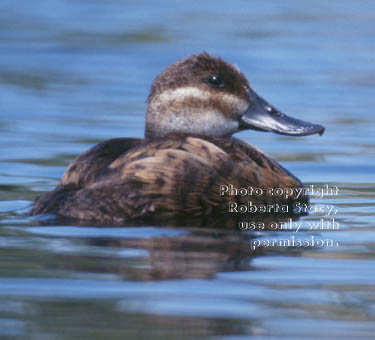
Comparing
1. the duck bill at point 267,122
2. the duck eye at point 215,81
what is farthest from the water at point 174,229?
the duck eye at point 215,81

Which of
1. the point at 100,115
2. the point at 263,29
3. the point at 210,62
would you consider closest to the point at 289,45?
the point at 263,29

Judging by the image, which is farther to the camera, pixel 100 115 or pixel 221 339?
pixel 100 115

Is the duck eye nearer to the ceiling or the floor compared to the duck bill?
nearer to the ceiling

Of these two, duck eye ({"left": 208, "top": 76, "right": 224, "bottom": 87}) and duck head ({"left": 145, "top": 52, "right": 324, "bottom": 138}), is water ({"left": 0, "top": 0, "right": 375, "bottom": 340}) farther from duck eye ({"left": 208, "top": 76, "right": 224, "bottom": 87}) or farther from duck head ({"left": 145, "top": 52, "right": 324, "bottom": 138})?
duck eye ({"left": 208, "top": 76, "right": 224, "bottom": 87})

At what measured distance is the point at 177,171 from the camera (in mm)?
6215

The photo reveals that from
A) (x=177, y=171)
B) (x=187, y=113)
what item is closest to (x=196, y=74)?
(x=187, y=113)

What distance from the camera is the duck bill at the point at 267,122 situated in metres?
7.59

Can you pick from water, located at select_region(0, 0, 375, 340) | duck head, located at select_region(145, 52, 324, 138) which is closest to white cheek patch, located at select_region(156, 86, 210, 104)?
duck head, located at select_region(145, 52, 324, 138)

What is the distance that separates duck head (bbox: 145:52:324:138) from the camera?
7289mm

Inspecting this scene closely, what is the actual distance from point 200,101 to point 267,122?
22.1 inches

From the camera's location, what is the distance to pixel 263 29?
21.1 m

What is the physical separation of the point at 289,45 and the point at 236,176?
13.0 meters

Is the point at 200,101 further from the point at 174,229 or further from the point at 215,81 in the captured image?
the point at 174,229

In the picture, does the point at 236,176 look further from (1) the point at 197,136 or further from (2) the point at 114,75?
(2) the point at 114,75
